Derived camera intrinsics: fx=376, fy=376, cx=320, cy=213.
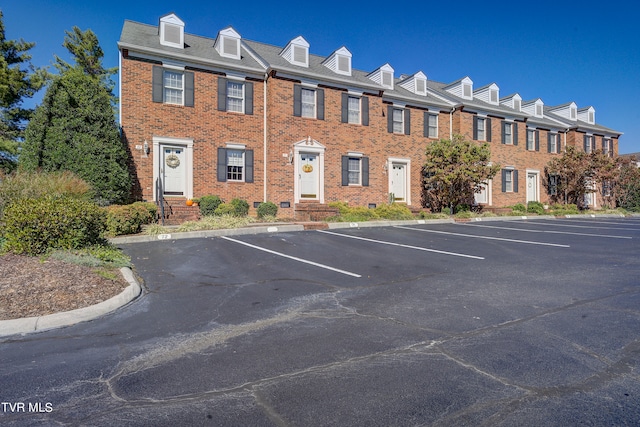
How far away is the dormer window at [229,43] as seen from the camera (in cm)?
1797

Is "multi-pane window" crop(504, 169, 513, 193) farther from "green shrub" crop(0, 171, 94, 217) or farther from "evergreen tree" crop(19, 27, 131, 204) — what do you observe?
"green shrub" crop(0, 171, 94, 217)

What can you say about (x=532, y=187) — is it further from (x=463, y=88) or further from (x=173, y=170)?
(x=173, y=170)

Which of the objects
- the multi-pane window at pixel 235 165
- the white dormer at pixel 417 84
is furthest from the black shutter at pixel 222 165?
the white dormer at pixel 417 84

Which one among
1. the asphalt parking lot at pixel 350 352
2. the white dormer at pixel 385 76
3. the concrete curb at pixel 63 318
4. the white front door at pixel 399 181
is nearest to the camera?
the asphalt parking lot at pixel 350 352

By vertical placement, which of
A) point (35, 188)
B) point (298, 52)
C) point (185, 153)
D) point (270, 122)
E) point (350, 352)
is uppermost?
point (298, 52)

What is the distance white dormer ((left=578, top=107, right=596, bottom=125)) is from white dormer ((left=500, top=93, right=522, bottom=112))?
28.3ft

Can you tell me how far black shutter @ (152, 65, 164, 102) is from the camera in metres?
15.7

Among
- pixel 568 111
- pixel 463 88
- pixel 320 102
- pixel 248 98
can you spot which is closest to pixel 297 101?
pixel 320 102

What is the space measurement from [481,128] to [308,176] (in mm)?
13050

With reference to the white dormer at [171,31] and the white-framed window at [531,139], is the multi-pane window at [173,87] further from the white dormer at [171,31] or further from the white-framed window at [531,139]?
the white-framed window at [531,139]

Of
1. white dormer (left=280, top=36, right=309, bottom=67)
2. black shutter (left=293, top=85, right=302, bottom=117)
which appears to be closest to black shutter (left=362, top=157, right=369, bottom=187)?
black shutter (left=293, top=85, right=302, bottom=117)

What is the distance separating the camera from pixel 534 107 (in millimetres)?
29406

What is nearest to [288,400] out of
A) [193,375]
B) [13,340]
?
[193,375]

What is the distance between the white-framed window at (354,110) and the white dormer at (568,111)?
22.0 metres
